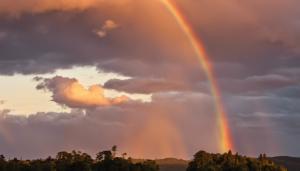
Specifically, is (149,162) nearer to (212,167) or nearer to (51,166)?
(212,167)

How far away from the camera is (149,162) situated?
198 m

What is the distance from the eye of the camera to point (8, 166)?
634 feet

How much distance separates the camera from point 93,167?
196m

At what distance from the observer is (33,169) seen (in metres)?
192

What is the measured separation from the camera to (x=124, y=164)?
192875 mm

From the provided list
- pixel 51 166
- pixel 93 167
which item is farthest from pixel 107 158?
pixel 51 166

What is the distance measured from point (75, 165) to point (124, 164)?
1717 cm

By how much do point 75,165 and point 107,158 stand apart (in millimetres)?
11891

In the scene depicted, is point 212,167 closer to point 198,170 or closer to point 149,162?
point 198,170

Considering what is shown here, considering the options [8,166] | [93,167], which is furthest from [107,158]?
[8,166]

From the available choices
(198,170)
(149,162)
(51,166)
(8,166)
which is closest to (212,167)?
(198,170)

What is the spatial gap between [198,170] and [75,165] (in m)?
43.2

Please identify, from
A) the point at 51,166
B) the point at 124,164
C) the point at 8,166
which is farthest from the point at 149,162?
the point at 8,166

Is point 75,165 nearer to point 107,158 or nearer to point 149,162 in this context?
point 107,158
